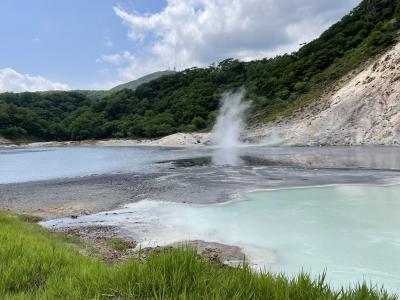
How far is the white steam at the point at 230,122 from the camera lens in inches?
3031

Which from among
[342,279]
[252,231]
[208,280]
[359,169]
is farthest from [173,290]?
[359,169]

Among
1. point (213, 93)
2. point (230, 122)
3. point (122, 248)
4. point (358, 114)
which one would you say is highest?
point (213, 93)

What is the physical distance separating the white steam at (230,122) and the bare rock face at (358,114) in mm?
11146

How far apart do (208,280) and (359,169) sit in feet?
85.0

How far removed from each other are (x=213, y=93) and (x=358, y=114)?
227 feet

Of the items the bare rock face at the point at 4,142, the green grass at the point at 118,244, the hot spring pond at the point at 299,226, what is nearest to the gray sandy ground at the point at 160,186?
the hot spring pond at the point at 299,226

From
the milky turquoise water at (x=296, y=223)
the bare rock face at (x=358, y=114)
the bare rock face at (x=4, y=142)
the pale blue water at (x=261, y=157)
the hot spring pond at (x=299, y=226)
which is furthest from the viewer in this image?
the bare rock face at (x=4, y=142)

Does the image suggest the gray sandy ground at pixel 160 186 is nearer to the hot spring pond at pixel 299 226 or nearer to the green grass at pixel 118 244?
the hot spring pond at pixel 299 226

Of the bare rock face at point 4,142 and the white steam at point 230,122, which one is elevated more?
the white steam at point 230,122

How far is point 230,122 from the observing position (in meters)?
88.5

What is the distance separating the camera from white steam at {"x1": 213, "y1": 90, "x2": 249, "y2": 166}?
7700 cm

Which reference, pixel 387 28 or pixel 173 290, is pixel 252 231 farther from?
pixel 387 28

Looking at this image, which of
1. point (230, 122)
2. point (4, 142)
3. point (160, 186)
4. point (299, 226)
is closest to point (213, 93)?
point (230, 122)

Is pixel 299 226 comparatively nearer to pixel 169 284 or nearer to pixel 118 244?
pixel 118 244
